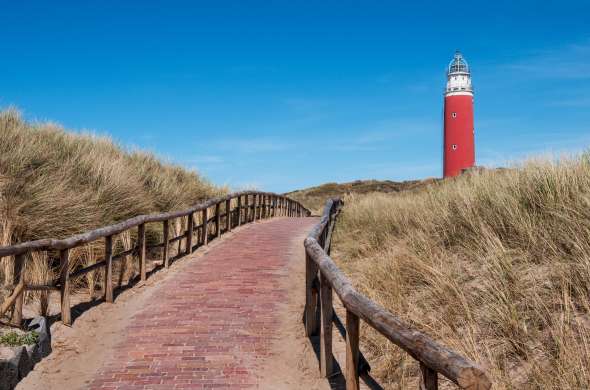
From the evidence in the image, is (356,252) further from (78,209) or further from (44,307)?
(44,307)

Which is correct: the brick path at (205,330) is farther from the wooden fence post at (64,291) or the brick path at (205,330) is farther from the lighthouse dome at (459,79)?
the lighthouse dome at (459,79)

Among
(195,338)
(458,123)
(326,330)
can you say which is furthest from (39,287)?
(458,123)

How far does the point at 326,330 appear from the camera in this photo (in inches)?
231

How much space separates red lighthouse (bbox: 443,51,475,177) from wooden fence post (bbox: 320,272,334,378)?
142ft

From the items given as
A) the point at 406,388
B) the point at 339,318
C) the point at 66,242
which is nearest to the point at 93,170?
the point at 66,242

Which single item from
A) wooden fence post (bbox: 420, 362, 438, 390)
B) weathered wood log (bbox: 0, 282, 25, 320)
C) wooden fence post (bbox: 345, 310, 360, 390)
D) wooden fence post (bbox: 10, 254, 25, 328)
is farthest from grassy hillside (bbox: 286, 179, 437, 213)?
wooden fence post (bbox: 420, 362, 438, 390)

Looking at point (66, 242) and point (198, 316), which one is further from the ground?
point (66, 242)

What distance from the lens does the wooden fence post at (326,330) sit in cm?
588

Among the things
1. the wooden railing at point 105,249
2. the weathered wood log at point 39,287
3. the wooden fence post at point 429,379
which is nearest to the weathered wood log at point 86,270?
the wooden railing at point 105,249

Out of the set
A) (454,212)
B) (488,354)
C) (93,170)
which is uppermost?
(93,170)

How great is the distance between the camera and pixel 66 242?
726cm

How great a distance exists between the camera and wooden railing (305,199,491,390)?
287 centimetres

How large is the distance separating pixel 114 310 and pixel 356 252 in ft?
16.9

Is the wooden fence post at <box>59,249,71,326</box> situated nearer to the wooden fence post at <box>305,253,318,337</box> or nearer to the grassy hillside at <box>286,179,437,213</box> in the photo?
the wooden fence post at <box>305,253,318,337</box>
